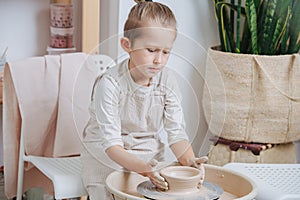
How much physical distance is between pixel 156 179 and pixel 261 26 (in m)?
0.91

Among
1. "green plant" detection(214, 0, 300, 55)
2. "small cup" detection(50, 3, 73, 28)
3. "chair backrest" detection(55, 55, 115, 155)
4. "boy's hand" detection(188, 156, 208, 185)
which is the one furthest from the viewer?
"small cup" detection(50, 3, 73, 28)

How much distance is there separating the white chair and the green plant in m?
0.66

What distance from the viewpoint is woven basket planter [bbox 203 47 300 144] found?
1914 mm

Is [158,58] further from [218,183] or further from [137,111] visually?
[218,183]

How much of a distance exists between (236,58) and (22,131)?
29.0 inches

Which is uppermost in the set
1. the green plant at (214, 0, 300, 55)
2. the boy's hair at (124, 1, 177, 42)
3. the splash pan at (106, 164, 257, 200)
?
the boy's hair at (124, 1, 177, 42)

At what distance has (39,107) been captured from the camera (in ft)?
5.55

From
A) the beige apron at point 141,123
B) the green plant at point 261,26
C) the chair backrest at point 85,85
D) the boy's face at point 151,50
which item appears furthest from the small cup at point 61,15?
the boy's face at point 151,50

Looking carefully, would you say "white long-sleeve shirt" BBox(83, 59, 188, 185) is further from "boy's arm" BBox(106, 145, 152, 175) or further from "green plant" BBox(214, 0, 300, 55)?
"green plant" BBox(214, 0, 300, 55)

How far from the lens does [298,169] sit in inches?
62.9

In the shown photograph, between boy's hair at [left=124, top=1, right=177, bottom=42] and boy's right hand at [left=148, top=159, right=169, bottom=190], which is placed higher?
boy's hair at [left=124, top=1, right=177, bottom=42]

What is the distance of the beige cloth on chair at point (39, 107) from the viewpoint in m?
1.66

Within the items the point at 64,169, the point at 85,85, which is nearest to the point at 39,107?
the point at 64,169

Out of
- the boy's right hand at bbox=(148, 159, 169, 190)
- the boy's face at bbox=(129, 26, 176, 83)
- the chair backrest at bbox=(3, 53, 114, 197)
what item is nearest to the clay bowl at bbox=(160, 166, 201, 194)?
the boy's right hand at bbox=(148, 159, 169, 190)
